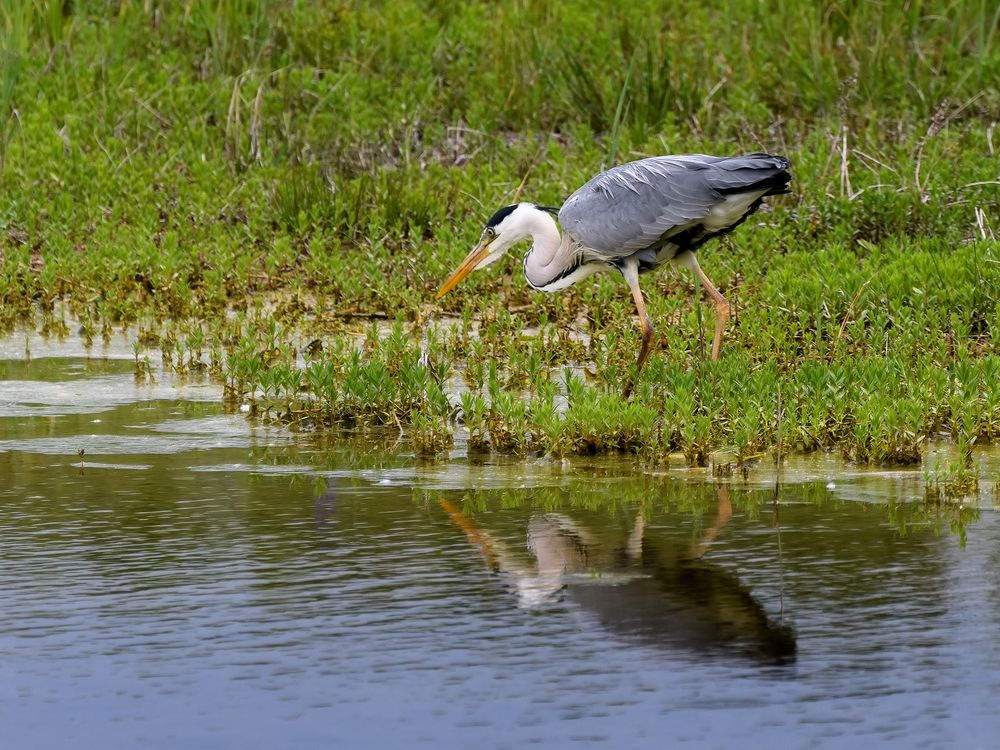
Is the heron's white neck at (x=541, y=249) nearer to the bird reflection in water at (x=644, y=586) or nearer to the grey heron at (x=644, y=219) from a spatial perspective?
the grey heron at (x=644, y=219)

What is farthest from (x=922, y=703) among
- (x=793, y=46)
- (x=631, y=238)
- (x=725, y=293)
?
(x=793, y=46)

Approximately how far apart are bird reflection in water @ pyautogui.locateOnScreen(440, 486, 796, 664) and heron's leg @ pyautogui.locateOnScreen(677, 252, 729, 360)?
2.14m

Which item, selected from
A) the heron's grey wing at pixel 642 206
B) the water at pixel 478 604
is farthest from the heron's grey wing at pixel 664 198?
the water at pixel 478 604

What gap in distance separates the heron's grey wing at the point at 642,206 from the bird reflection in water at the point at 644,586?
94.5 inches

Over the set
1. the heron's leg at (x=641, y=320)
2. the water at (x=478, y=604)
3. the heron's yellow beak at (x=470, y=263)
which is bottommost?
the water at (x=478, y=604)

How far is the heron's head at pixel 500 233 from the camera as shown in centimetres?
801

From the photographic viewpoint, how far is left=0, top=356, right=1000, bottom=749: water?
3615 mm

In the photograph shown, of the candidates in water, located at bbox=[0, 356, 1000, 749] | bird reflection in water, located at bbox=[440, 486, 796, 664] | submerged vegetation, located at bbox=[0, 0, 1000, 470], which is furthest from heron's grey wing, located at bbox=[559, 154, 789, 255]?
bird reflection in water, located at bbox=[440, 486, 796, 664]

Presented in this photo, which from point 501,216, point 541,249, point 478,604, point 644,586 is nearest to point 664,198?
point 541,249

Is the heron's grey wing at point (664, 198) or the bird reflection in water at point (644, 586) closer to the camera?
the bird reflection in water at point (644, 586)

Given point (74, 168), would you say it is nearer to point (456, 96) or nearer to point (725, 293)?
point (456, 96)

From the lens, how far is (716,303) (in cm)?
780

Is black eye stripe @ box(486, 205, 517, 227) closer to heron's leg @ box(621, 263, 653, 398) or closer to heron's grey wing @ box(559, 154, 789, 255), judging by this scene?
heron's grey wing @ box(559, 154, 789, 255)

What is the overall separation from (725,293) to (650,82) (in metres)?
2.97
